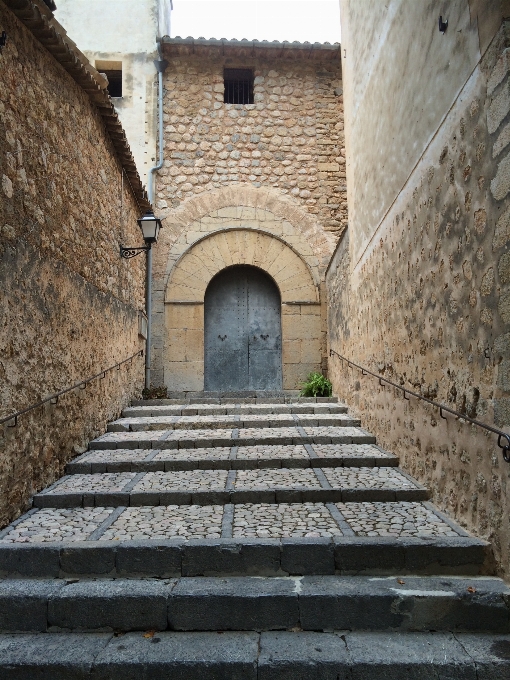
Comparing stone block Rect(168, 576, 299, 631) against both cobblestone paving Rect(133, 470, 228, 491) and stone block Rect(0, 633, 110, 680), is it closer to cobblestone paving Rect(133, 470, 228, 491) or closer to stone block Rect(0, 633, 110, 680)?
stone block Rect(0, 633, 110, 680)

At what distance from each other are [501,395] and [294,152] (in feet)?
26.8

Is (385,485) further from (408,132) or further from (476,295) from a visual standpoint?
(408,132)

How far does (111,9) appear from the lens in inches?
403

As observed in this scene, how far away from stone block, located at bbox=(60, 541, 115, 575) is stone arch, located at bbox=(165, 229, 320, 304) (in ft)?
21.6

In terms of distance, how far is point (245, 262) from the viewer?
9.66m

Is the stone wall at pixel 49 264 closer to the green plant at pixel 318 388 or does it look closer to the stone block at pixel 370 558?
the stone block at pixel 370 558

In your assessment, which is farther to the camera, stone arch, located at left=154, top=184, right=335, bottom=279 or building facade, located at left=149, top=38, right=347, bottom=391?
stone arch, located at left=154, top=184, right=335, bottom=279

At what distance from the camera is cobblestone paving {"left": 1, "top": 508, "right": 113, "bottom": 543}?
11.3ft

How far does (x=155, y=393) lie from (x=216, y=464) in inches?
156

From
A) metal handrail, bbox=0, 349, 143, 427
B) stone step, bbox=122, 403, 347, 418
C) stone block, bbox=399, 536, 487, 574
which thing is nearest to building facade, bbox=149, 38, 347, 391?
stone step, bbox=122, 403, 347, 418

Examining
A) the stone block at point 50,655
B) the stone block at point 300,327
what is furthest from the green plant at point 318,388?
the stone block at point 50,655

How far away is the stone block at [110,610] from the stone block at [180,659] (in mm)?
121

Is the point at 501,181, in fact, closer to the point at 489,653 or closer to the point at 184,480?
the point at 489,653

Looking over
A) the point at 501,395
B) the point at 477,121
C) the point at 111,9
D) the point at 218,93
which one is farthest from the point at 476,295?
the point at 111,9
